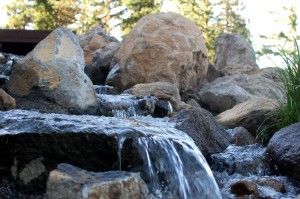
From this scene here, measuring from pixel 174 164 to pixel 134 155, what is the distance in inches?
13.9

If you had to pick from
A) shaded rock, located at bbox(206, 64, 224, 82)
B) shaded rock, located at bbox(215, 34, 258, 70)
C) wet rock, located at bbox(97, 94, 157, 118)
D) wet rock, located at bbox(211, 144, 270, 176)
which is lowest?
wet rock, located at bbox(211, 144, 270, 176)

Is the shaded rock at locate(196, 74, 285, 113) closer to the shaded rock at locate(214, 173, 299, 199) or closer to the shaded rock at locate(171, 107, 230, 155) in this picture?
the shaded rock at locate(171, 107, 230, 155)

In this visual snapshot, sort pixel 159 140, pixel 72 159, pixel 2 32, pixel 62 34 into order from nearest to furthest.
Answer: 1. pixel 72 159
2. pixel 159 140
3. pixel 62 34
4. pixel 2 32

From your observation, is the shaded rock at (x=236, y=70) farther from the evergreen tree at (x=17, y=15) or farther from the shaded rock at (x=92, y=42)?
the evergreen tree at (x=17, y=15)

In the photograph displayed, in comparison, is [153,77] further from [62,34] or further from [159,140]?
[159,140]

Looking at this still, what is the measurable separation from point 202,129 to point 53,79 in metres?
2.07

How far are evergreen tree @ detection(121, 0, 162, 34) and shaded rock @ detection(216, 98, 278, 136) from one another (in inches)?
632

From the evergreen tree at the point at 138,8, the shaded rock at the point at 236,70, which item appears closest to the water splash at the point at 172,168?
the shaded rock at the point at 236,70

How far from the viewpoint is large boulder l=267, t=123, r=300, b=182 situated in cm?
417

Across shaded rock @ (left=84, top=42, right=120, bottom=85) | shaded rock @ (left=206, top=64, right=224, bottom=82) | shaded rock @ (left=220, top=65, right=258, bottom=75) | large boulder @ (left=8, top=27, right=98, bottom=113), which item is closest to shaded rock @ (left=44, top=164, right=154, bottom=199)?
large boulder @ (left=8, top=27, right=98, bottom=113)

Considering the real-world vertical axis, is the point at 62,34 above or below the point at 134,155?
above

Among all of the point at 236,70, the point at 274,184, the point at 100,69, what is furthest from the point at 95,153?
the point at 236,70

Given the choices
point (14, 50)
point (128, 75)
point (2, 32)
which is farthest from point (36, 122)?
point (14, 50)

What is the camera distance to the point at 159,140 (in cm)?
334
